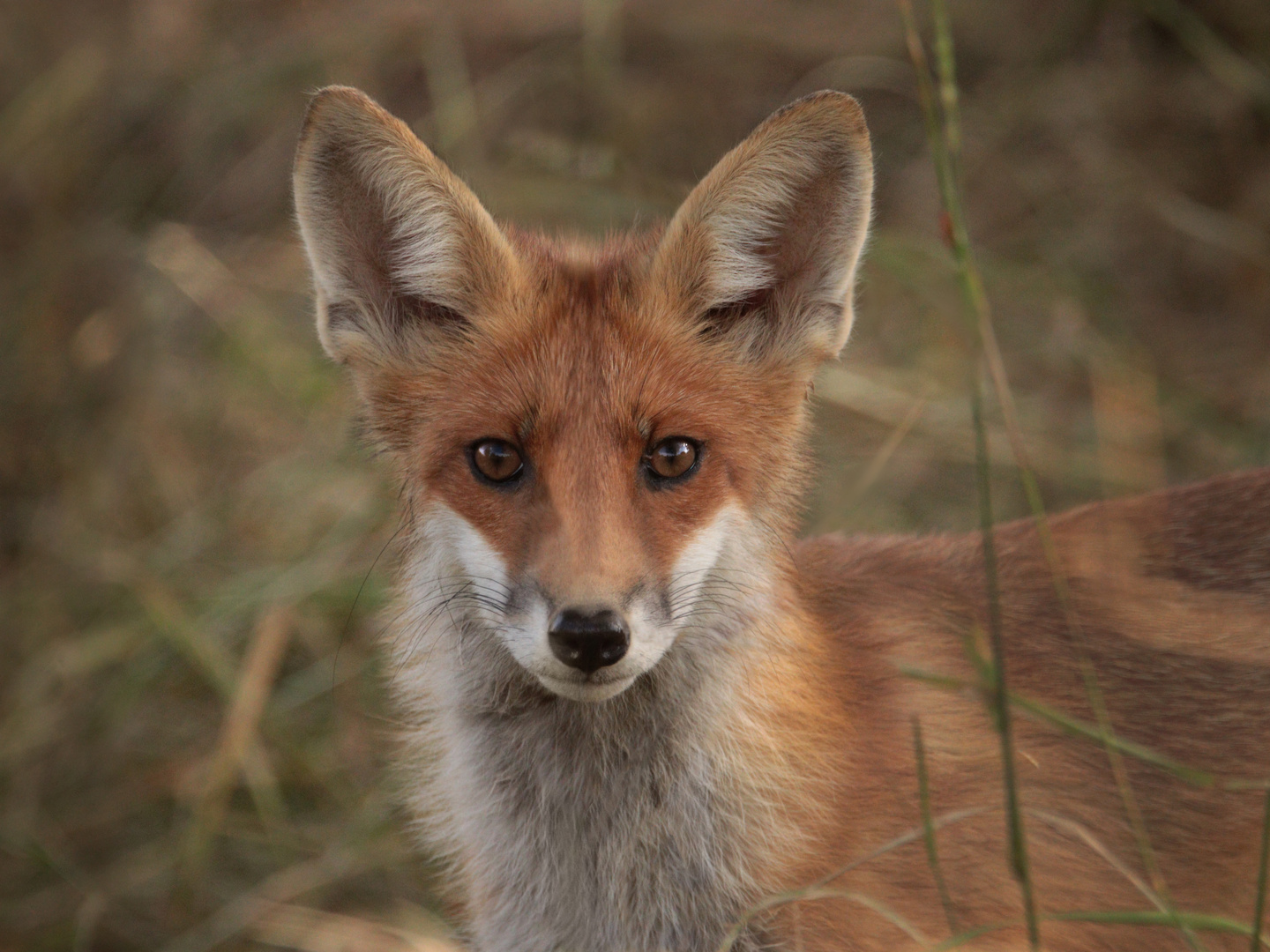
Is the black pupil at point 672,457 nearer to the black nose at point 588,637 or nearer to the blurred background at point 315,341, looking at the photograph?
the black nose at point 588,637

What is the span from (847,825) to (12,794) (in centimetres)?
318

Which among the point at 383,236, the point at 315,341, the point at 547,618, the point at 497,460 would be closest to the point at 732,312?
the point at 497,460

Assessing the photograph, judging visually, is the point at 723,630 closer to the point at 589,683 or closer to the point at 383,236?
the point at 589,683

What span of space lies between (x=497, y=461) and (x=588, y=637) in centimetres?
52

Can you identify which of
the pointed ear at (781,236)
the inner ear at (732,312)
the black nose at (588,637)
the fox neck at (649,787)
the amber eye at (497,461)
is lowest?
the fox neck at (649,787)

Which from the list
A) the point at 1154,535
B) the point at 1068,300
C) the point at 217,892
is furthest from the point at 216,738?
the point at 1068,300

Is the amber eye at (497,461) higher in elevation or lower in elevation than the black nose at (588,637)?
higher

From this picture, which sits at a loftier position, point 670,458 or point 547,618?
point 670,458

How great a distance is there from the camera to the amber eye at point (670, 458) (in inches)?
102

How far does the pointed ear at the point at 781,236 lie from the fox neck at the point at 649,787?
58cm

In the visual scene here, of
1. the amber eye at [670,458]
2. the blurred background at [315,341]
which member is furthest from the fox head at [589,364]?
the blurred background at [315,341]

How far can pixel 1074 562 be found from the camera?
305cm

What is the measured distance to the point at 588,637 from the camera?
2.23m

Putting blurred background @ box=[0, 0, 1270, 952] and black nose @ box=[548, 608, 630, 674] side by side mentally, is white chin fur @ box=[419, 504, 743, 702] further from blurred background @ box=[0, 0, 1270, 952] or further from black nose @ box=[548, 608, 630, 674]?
blurred background @ box=[0, 0, 1270, 952]
